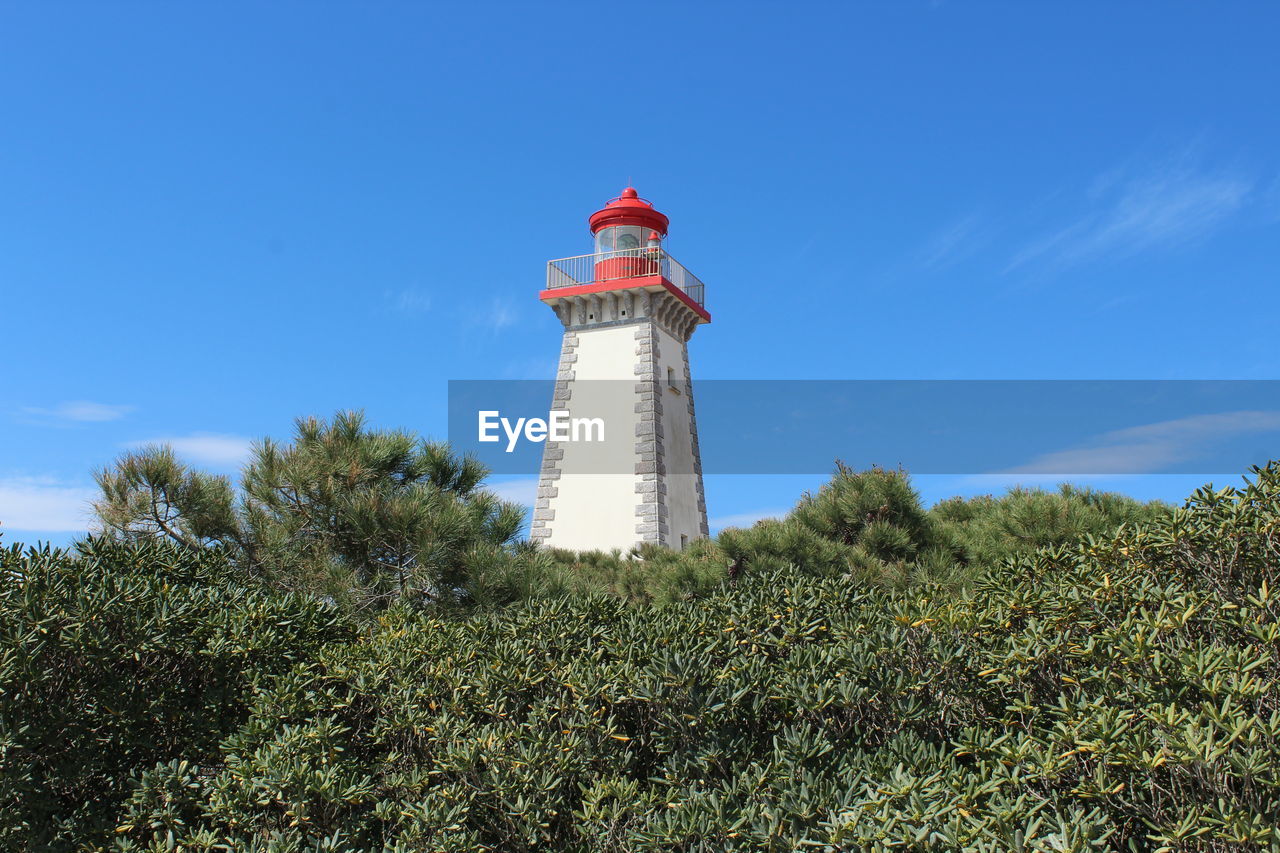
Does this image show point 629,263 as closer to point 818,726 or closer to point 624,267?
point 624,267

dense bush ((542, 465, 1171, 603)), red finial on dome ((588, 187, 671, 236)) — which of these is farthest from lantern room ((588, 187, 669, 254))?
dense bush ((542, 465, 1171, 603))

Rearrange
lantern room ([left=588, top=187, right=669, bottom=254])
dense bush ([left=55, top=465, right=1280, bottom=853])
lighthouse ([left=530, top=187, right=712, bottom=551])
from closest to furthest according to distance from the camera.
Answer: dense bush ([left=55, top=465, right=1280, bottom=853]), lighthouse ([left=530, top=187, right=712, bottom=551]), lantern room ([left=588, top=187, right=669, bottom=254])

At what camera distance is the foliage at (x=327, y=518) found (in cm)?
822

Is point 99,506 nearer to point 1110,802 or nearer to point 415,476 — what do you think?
point 415,476

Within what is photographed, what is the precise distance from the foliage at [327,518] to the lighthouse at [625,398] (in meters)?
8.11

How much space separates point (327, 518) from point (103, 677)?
4532mm

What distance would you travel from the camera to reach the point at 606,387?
18078 millimetres

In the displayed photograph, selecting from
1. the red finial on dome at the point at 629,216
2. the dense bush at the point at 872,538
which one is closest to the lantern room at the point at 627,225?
the red finial on dome at the point at 629,216

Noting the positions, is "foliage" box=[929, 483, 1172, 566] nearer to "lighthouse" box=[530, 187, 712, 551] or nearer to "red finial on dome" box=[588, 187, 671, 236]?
"lighthouse" box=[530, 187, 712, 551]

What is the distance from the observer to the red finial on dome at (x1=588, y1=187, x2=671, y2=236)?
19578 millimetres

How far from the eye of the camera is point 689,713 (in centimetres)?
363

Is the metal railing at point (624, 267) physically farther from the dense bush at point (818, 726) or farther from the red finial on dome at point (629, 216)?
the dense bush at point (818, 726)

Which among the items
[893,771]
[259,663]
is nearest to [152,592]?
[259,663]

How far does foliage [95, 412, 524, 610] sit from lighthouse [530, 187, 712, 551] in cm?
811
